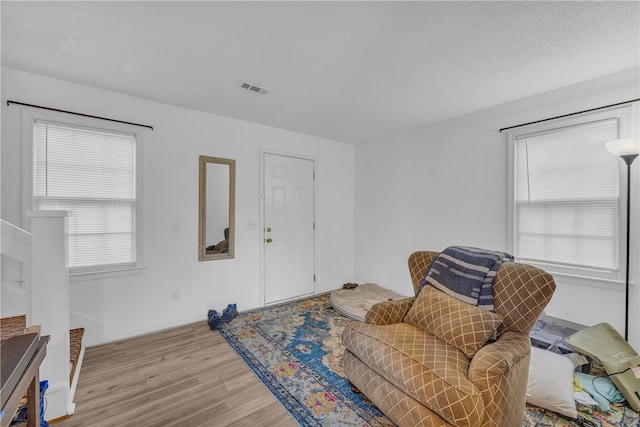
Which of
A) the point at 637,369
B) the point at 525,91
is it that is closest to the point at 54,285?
the point at 637,369

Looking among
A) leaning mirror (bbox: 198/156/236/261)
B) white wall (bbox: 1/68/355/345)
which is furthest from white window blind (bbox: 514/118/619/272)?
leaning mirror (bbox: 198/156/236/261)

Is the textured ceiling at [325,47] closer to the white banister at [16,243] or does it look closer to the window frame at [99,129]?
the window frame at [99,129]

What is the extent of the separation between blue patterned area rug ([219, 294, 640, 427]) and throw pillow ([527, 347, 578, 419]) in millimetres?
62

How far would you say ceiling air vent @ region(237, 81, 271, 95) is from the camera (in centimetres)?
239

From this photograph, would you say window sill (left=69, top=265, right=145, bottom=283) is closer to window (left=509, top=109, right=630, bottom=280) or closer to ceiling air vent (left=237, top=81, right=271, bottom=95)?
ceiling air vent (left=237, top=81, right=271, bottom=95)

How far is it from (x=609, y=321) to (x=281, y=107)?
11.9 ft

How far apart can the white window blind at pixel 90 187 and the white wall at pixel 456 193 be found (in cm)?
317

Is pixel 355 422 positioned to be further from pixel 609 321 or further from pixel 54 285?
pixel 609 321

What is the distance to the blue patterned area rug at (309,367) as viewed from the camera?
1.63 m

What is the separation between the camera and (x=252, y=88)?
97.4 inches

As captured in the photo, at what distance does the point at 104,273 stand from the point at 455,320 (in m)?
3.02

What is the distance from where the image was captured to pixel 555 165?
2492mm

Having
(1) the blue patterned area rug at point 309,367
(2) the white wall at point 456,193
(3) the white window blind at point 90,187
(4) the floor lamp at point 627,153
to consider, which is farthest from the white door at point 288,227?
(4) the floor lamp at point 627,153

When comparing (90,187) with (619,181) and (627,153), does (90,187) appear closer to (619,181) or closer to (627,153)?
(627,153)
